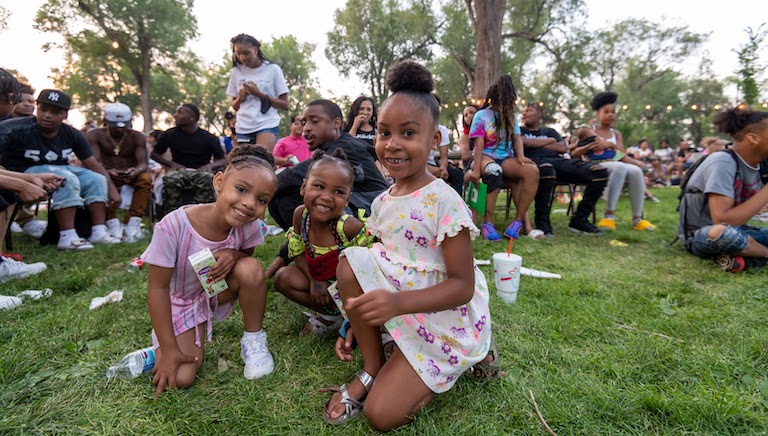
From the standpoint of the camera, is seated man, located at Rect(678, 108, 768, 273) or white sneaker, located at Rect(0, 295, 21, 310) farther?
seated man, located at Rect(678, 108, 768, 273)

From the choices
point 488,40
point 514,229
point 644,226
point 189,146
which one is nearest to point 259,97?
point 189,146

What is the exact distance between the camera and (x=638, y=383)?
1590 mm

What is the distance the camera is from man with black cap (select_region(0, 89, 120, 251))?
145 inches

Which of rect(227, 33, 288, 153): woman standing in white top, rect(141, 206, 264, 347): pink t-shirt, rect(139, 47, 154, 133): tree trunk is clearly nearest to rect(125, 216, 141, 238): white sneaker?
rect(227, 33, 288, 153): woman standing in white top

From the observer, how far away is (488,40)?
9.29m

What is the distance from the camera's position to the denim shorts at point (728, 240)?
2.98 meters

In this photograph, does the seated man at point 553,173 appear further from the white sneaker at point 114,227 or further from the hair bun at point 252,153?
the white sneaker at point 114,227

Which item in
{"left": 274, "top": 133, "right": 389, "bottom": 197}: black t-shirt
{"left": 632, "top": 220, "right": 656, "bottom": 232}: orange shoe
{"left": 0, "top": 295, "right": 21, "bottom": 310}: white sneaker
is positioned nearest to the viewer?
{"left": 0, "top": 295, "right": 21, "bottom": 310}: white sneaker

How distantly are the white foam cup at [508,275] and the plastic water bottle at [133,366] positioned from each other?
208cm

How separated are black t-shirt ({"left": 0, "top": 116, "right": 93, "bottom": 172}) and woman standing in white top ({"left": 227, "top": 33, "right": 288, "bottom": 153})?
1.84 m

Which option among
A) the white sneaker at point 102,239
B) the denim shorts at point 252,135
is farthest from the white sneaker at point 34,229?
the denim shorts at point 252,135

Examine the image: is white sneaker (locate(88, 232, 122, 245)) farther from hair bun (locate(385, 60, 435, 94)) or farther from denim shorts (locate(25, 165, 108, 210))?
hair bun (locate(385, 60, 435, 94))

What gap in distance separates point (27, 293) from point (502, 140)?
188 inches

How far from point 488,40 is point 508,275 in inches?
343
